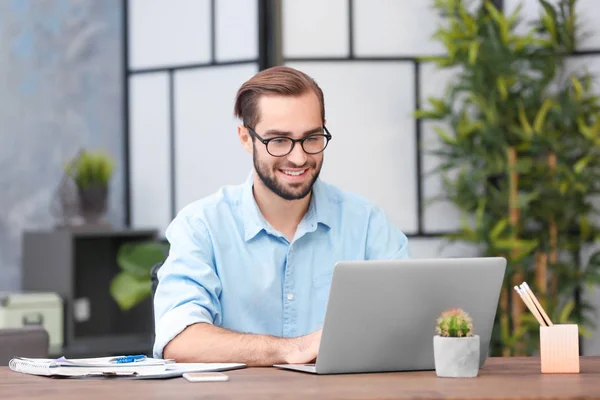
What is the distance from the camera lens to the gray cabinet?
15.9ft

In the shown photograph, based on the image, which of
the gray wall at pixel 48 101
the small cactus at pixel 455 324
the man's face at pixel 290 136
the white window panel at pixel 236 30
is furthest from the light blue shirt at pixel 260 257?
the gray wall at pixel 48 101

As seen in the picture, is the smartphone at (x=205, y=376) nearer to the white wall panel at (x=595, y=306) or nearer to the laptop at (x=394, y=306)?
the laptop at (x=394, y=306)

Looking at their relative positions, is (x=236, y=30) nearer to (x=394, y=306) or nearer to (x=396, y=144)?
(x=396, y=144)

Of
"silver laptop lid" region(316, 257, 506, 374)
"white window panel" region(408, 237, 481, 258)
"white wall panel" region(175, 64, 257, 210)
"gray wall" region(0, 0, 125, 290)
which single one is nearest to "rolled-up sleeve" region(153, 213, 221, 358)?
"silver laptop lid" region(316, 257, 506, 374)

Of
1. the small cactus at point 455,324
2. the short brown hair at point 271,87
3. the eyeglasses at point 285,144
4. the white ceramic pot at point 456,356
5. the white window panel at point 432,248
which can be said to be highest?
the short brown hair at point 271,87

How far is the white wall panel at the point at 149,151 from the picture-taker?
5.21 metres

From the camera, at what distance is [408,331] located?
181 centimetres

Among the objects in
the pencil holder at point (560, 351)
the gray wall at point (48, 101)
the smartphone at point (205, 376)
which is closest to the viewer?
the smartphone at point (205, 376)

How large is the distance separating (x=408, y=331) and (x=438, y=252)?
2.83 m

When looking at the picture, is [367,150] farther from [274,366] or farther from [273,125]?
[274,366]

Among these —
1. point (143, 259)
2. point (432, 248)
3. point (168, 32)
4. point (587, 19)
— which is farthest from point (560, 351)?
point (168, 32)

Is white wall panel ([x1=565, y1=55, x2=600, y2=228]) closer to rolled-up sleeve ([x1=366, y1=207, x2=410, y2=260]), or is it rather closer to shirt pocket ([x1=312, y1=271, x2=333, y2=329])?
rolled-up sleeve ([x1=366, y1=207, x2=410, y2=260])

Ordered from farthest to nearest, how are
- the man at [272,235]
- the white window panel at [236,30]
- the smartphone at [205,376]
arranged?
the white window panel at [236,30] → the man at [272,235] → the smartphone at [205,376]

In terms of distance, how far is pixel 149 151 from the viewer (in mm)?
5297
